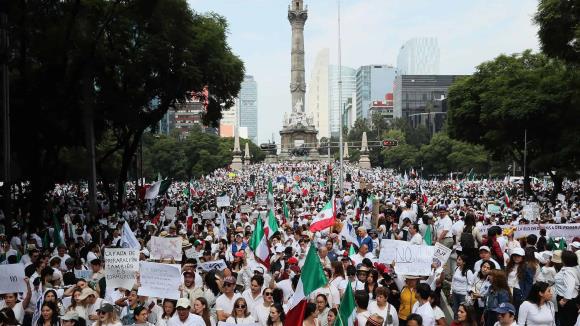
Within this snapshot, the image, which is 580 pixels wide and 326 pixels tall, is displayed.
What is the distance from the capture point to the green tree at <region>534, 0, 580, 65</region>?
31266 millimetres

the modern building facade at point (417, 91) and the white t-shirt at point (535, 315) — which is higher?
the modern building facade at point (417, 91)

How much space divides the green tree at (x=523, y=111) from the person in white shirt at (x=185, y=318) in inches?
1194

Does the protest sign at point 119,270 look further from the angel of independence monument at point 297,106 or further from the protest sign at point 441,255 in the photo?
the angel of independence monument at point 297,106

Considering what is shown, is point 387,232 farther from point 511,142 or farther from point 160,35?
point 511,142

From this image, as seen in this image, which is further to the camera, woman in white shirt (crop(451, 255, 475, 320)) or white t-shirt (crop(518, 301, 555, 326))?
woman in white shirt (crop(451, 255, 475, 320))

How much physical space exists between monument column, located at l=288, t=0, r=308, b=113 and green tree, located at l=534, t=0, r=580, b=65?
84.3 metres

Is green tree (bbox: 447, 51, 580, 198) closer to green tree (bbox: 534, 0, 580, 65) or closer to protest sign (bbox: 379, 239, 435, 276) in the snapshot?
green tree (bbox: 534, 0, 580, 65)

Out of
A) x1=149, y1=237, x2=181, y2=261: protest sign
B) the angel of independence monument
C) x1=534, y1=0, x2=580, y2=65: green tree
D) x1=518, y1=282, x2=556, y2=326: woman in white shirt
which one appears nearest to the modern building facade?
the angel of independence monument

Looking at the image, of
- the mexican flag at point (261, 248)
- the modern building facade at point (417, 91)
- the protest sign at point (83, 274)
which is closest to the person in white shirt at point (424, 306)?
the mexican flag at point (261, 248)

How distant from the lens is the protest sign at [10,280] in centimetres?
952

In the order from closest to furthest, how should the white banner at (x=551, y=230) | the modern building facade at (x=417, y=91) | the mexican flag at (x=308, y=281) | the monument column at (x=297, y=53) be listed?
the mexican flag at (x=308, y=281) → the white banner at (x=551, y=230) → the monument column at (x=297, y=53) → the modern building facade at (x=417, y=91)

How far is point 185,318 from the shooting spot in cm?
805

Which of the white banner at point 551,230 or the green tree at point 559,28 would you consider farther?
→ the green tree at point 559,28

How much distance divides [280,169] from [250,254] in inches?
3079
